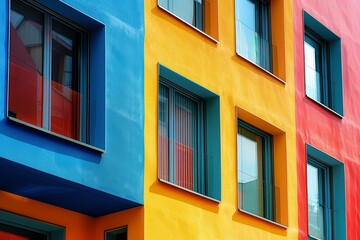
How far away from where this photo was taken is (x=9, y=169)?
61.0ft

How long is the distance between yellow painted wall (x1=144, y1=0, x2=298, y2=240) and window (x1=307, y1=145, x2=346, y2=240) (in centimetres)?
156

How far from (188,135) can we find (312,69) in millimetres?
6918

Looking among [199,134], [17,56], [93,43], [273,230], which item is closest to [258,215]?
[273,230]

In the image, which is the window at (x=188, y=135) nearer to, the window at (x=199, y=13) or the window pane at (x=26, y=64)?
the window at (x=199, y=13)

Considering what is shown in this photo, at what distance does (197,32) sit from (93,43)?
3289 millimetres

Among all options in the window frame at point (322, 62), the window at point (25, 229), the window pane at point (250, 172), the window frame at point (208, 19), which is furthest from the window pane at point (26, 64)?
the window frame at point (322, 62)

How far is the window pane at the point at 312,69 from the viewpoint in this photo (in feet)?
95.7

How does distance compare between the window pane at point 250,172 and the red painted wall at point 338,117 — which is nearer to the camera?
the window pane at point 250,172

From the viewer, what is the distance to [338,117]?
96.4ft

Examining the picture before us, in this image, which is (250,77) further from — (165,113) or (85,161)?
(85,161)

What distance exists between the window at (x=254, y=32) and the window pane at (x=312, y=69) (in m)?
1.93

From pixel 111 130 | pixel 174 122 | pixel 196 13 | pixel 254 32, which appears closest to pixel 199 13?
pixel 196 13

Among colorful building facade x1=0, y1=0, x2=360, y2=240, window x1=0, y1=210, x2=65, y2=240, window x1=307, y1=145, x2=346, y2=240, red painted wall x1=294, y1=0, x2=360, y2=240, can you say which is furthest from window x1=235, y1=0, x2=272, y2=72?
window x1=0, y1=210, x2=65, y2=240

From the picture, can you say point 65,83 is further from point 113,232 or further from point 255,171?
point 255,171
